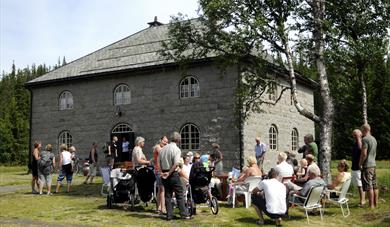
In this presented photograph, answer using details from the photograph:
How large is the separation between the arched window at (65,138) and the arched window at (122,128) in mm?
3230

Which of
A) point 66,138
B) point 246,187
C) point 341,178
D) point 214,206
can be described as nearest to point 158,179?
point 214,206

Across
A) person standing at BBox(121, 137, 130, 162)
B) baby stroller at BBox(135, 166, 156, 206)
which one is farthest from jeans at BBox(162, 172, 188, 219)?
person standing at BBox(121, 137, 130, 162)

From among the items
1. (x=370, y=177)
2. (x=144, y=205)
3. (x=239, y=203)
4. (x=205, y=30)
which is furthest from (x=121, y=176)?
(x=205, y=30)

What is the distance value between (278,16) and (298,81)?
11545 mm

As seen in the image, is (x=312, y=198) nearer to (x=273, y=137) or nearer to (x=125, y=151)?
(x=273, y=137)

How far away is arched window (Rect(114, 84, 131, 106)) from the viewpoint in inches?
947

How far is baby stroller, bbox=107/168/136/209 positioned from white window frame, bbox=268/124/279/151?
496 inches

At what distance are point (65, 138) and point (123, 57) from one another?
5604 millimetres

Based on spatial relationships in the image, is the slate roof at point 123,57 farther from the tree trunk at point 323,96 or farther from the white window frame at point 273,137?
the tree trunk at point 323,96

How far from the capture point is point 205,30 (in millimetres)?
16172

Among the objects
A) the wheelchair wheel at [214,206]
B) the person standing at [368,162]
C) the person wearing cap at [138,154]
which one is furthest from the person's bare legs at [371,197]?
the person wearing cap at [138,154]

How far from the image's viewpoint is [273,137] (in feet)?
75.5

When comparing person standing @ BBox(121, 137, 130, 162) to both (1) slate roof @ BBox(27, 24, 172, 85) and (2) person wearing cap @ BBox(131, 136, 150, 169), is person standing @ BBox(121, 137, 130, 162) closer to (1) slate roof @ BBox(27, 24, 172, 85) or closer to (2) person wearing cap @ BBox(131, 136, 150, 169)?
(1) slate roof @ BBox(27, 24, 172, 85)

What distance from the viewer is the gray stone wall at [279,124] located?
20859 mm
